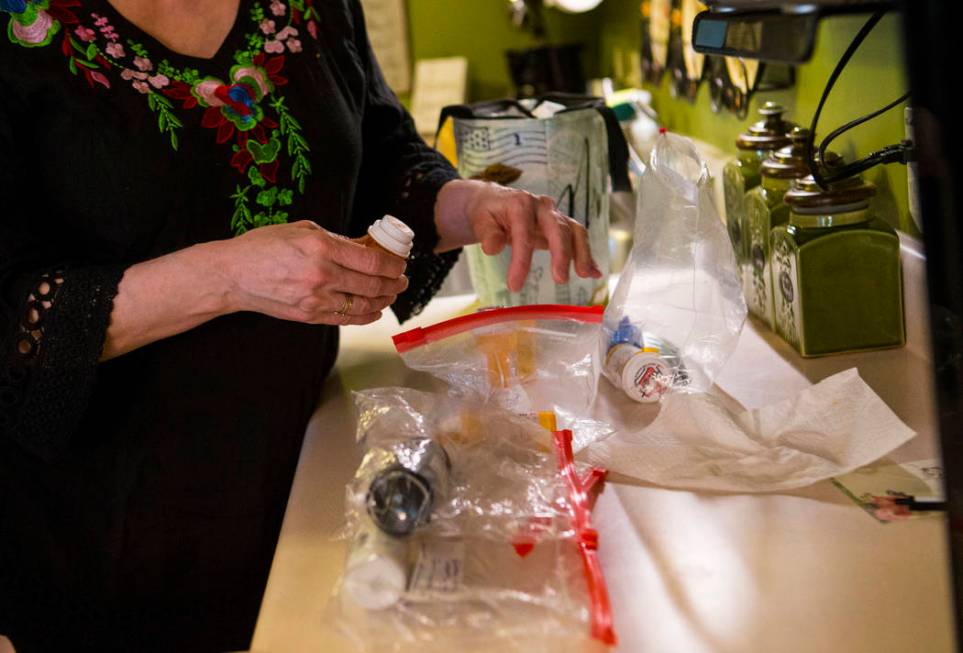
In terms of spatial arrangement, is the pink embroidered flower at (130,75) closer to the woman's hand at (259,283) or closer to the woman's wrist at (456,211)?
the woman's hand at (259,283)

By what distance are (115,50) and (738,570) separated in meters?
0.79

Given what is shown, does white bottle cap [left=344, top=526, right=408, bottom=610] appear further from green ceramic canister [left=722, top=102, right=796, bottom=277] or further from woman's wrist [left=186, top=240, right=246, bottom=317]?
green ceramic canister [left=722, top=102, right=796, bottom=277]

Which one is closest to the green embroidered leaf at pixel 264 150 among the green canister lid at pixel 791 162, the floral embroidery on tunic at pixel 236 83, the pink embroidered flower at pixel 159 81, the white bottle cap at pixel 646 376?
the floral embroidery on tunic at pixel 236 83

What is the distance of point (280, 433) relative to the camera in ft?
3.67

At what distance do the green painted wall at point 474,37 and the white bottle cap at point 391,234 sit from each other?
9.06 ft

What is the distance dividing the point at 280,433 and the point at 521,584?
0.50 meters

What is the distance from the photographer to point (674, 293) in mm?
1104

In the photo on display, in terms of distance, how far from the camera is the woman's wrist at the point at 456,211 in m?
1.25

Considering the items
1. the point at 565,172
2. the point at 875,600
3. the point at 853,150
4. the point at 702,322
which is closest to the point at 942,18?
the point at 875,600

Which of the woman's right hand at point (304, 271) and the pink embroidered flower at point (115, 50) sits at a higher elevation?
the pink embroidered flower at point (115, 50)

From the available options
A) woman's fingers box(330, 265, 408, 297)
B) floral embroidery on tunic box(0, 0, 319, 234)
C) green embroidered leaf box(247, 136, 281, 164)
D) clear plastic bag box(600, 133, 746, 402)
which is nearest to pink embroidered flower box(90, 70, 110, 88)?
floral embroidery on tunic box(0, 0, 319, 234)

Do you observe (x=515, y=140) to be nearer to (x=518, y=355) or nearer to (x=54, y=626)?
(x=518, y=355)

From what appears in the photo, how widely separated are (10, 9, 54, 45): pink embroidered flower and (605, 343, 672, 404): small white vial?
66 centimetres

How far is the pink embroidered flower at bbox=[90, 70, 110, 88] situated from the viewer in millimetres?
1038
